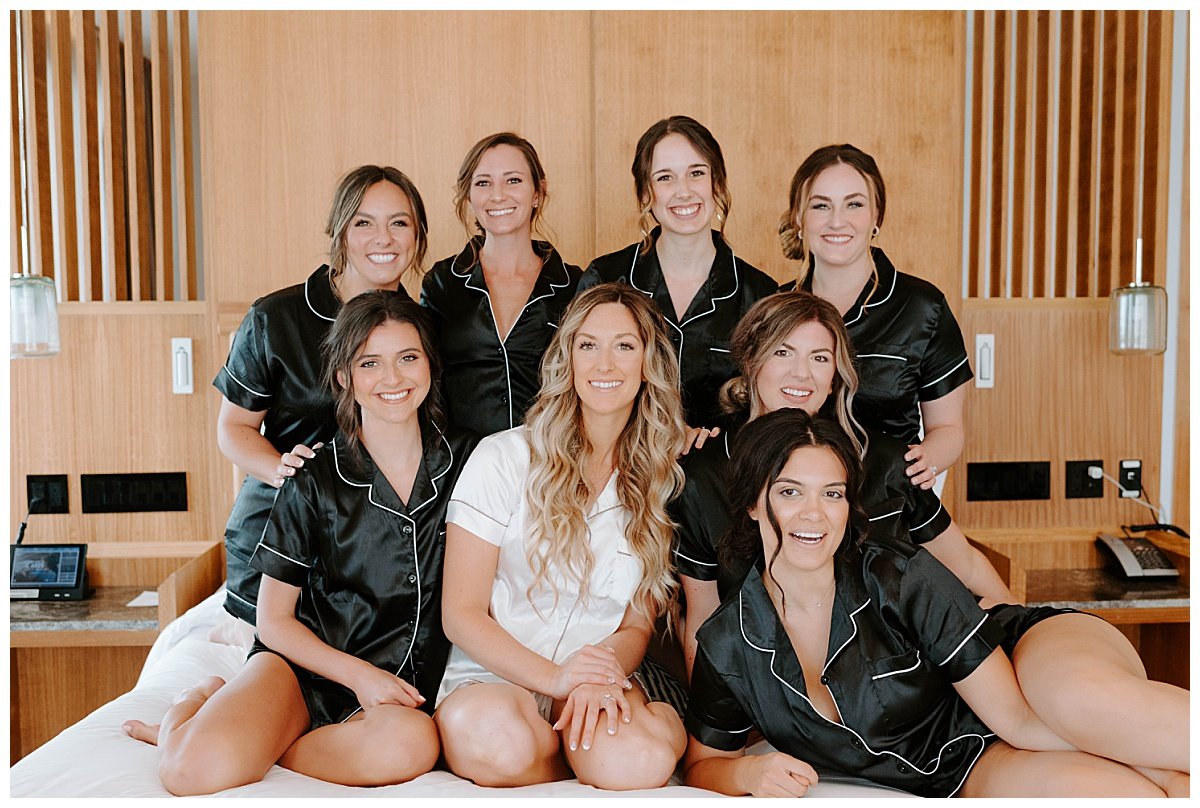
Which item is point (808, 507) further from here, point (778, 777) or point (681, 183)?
point (681, 183)

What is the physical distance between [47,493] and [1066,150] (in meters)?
3.00

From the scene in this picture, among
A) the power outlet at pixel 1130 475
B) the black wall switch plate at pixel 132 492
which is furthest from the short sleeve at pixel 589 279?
the power outlet at pixel 1130 475

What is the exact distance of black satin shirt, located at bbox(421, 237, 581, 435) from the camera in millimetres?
2189

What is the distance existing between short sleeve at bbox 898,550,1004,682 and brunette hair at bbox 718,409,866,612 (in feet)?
0.44

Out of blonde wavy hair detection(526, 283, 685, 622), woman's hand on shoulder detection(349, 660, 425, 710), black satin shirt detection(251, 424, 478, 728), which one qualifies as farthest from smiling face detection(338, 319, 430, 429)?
woman's hand on shoulder detection(349, 660, 425, 710)

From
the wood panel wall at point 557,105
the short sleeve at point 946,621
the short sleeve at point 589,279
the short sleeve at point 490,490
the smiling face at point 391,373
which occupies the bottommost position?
the short sleeve at point 946,621

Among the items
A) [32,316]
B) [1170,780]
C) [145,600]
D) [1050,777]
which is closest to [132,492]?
[145,600]

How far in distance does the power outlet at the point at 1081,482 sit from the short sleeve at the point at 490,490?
183 centimetres

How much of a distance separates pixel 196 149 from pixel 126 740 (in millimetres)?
1747

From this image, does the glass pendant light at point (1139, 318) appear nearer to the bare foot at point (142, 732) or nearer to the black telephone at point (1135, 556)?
the black telephone at point (1135, 556)

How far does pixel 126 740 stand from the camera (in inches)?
65.2

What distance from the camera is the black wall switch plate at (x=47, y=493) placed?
9.10 ft
